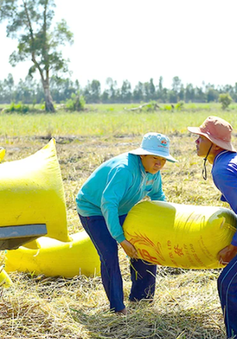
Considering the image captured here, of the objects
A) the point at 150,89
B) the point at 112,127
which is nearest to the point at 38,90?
the point at 150,89

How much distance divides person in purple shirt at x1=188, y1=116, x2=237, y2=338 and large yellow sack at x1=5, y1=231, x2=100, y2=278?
154cm

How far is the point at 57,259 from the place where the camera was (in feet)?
12.1

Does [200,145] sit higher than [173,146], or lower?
Result: higher

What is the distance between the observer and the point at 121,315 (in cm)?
278

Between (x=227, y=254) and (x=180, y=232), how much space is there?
0.30 meters

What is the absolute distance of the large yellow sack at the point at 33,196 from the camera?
2.53 m

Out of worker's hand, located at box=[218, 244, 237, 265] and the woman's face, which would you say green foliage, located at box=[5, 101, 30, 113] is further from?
worker's hand, located at box=[218, 244, 237, 265]

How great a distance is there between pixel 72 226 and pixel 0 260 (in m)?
1.26

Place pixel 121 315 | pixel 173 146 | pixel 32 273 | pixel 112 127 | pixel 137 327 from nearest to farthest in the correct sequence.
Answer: pixel 137 327 < pixel 121 315 < pixel 32 273 < pixel 173 146 < pixel 112 127

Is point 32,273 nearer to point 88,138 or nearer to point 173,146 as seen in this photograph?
point 173,146

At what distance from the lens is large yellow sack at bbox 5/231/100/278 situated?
368 cm

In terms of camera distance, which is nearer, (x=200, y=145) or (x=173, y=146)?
(x=200, y=145)

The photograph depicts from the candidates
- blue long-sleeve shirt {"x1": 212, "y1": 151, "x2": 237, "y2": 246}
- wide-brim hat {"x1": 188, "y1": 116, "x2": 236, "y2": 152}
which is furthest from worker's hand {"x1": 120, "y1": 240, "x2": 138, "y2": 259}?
wide-brim hat {"x1": 188, "y1": 116, "x2": 236, "y2": 152}

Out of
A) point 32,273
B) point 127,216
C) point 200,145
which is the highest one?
point 200,145
